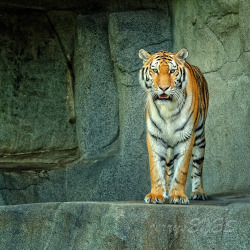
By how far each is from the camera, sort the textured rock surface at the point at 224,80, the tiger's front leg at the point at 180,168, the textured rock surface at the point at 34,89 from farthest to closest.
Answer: the textured rock surface at the point at 34,89 < the textured rock surface at the point at 224,80 < the tiger's front leg at the point at 180,168

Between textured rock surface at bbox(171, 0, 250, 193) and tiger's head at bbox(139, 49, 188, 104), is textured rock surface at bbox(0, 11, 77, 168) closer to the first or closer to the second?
textured rock surface at bbox(171, 0, 250, 193)

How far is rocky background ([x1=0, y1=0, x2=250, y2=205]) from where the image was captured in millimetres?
6512

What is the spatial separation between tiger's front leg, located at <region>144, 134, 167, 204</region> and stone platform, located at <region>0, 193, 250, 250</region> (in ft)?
1.43

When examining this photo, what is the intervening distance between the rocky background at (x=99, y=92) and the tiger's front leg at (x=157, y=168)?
4.04 feet

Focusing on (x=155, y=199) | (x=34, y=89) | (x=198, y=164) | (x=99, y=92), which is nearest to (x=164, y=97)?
(x=155, y=199)

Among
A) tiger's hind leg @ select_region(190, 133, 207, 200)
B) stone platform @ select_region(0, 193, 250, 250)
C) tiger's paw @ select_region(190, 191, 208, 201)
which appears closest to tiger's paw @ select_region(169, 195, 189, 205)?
stone platform @ select_region(0, 193, 250, 250)

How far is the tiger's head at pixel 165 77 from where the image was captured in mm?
5113

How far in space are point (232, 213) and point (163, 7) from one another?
11.6 ft

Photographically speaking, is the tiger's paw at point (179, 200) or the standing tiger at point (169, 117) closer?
the tiger's paw at point (179, 200)

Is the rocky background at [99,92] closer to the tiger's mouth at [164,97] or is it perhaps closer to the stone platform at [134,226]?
the tiger's mouth at [164,97]

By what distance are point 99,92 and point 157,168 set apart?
2.59 meters

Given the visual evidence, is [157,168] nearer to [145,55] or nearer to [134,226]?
[134,226]

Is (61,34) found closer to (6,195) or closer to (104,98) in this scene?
(104,98)

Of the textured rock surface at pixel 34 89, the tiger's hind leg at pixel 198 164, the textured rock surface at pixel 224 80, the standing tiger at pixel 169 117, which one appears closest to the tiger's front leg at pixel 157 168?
the standing tiger at pixel 169 117
